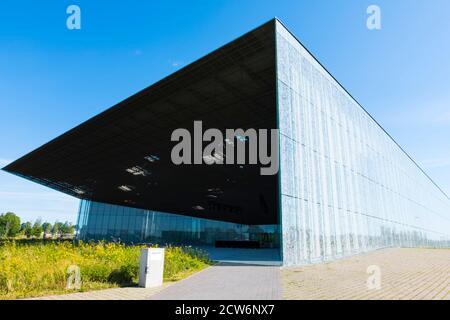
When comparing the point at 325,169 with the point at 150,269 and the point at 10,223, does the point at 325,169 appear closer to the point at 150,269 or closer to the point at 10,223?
the point at 150,269

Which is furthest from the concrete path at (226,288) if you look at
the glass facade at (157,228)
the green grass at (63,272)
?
the glass facade at (157,228)

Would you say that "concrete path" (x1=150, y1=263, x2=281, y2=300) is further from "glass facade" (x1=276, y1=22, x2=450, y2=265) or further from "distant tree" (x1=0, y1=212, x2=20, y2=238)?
"distant tree" (x1=0, y1=212, x2=20, y2=238)

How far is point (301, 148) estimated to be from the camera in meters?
17.2

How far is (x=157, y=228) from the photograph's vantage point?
5553cm

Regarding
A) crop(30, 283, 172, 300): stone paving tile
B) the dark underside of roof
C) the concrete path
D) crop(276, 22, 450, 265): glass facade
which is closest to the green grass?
crop(30, 283, 172, 300): stone paving tile

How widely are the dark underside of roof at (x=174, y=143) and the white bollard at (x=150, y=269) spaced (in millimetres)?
12070

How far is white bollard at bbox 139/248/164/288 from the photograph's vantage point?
8.60 m

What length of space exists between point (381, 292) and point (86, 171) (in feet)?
130

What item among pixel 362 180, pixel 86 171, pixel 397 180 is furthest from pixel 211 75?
pixel 397 180

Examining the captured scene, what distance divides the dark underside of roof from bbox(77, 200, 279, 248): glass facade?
6.96ft

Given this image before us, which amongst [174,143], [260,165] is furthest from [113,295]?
[260,165]

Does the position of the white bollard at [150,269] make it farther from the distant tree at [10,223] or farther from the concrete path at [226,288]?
the distant tree at [10,223]

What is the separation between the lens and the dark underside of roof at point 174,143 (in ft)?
59.1
